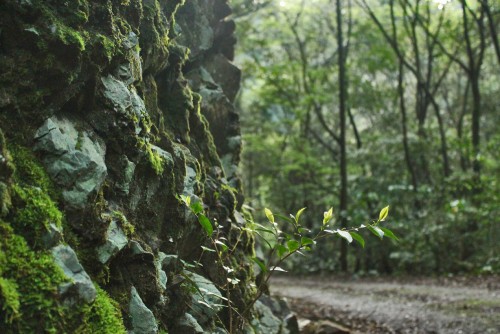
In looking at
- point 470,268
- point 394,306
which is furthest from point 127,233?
point 470,268

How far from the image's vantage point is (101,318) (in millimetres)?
3002

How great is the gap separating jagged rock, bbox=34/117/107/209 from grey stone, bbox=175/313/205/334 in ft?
4.81

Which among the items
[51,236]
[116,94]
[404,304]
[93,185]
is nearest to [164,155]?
[116,94]

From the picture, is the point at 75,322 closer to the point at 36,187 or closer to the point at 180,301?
the point at 36,187

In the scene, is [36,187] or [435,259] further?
[435,259]

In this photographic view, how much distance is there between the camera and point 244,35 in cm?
2222

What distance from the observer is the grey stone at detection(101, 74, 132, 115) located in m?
3.96

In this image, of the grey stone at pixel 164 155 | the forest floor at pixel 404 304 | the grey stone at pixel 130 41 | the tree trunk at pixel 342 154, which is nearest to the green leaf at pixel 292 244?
the grey stone at pixel 164 155

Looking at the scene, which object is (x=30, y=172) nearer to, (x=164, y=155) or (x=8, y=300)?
(x=8, y=300)

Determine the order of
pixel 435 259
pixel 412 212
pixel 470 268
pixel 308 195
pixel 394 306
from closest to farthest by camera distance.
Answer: pixel 394 306 < pixel 470 268 < pixel 435 259 < pixel 412 212 < pixel 308 195

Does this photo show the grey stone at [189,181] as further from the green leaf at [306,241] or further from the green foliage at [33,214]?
the green foliage at [33,214]

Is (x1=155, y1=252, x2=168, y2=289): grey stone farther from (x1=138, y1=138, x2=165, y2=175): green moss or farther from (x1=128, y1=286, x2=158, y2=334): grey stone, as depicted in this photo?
(x1=138, y1=138, x2=165, y2=175): green moss

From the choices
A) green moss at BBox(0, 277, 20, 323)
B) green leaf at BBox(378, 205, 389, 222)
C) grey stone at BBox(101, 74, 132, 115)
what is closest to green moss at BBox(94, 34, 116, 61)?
grey stone at BBox(101, 74, 132, 115)

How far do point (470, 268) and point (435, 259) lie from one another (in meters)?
1.23
